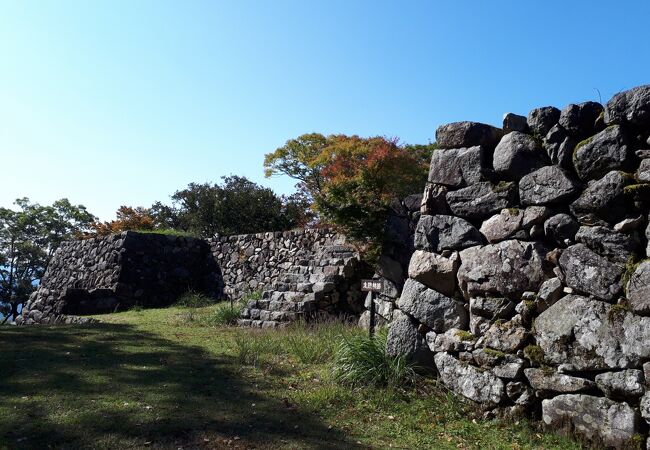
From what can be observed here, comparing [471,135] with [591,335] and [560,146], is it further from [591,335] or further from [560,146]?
[591,335]

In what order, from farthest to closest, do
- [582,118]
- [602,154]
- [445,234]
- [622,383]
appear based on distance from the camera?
1. [445,234]
2. [582,118]
3. [602,154]
4. [622,383]

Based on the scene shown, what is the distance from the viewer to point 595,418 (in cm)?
423

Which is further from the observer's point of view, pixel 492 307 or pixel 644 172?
pixel 492 307

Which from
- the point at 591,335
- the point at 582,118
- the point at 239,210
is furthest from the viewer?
the point at 239,210

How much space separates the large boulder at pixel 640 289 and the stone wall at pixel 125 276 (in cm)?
1400

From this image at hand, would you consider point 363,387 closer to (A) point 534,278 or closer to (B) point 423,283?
(B) point 423,283

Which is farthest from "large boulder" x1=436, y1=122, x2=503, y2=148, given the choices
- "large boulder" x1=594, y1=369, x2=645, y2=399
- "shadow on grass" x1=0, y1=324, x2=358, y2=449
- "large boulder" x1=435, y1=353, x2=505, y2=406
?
"shadow on grass" x1=0, y1=324, x2=358, y2=449

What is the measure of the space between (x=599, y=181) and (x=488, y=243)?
50.6 inches

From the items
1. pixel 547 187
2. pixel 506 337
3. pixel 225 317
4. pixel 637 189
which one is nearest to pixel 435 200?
pixel 547 187

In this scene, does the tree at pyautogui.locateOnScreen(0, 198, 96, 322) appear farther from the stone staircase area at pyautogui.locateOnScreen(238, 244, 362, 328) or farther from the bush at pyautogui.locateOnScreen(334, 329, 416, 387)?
the bush at pyautogui.locateOnScreen(334, 329, 416, 387)

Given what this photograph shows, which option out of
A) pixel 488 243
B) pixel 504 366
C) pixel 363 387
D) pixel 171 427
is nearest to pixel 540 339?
pixel 504 366

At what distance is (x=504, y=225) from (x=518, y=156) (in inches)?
28.1

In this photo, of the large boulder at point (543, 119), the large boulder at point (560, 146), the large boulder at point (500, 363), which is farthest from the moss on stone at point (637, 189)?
the large boulder at point (500, 363)

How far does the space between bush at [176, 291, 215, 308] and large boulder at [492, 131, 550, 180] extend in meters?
11.6
